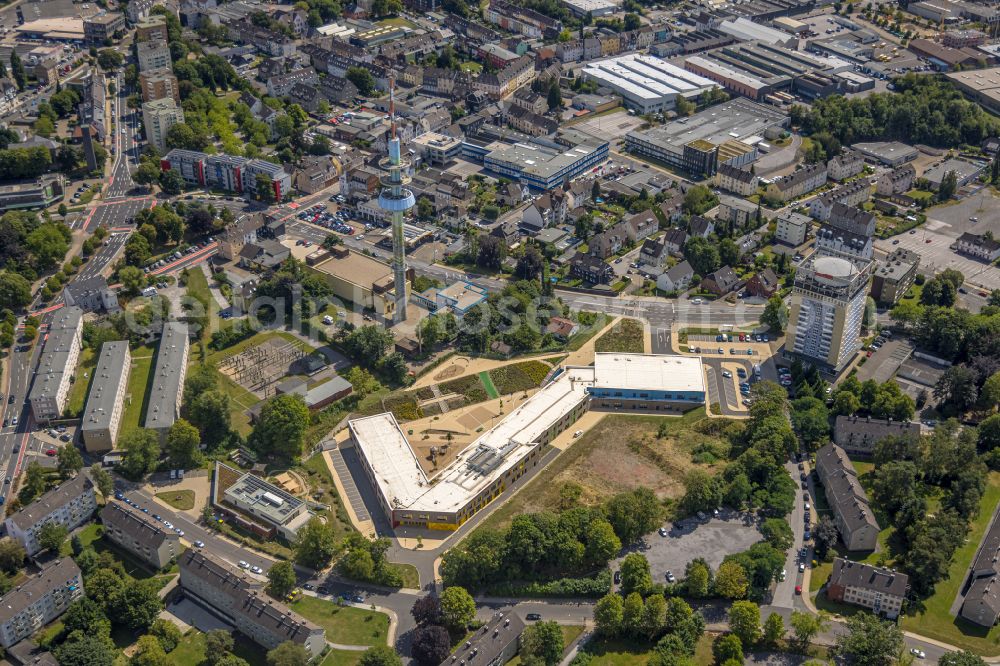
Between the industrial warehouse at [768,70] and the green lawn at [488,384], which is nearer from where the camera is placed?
the green lawn at [488,384]

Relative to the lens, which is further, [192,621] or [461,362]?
[461,362]

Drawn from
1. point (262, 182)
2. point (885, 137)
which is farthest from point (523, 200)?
point (885, 137)

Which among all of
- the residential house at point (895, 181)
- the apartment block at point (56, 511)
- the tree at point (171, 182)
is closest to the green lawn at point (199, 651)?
the apartment block at point (56, 511)

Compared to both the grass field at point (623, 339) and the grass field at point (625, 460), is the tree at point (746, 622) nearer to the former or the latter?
the grass field at point (625, 460)

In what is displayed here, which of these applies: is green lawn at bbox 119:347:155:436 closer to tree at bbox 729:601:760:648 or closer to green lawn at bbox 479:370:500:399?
green lawn at bbox 479:370:500:399

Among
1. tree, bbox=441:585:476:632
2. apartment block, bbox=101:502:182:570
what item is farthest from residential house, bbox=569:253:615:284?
apartment block, bbox=101:502:182:570

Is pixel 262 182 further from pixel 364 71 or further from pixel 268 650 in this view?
pixel 268 650
